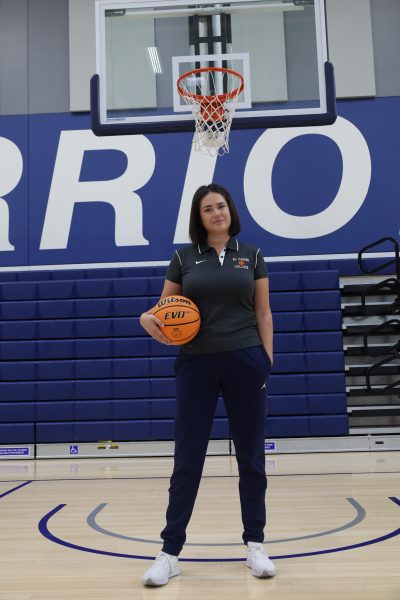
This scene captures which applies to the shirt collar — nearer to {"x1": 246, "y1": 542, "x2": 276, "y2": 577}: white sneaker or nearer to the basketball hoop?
{"x1": 246, "y1": 542, "x2": 276, "y2": 577}: white sneaker

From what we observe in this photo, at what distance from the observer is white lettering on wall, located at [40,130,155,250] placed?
23.4 ft

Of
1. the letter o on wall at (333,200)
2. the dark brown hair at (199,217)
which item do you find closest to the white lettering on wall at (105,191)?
the letter o on wall at (333,200)

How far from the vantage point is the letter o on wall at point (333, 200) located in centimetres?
702

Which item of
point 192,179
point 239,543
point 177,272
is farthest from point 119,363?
point 177,272

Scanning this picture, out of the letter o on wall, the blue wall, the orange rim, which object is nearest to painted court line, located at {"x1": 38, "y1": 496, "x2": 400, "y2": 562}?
the orange rim

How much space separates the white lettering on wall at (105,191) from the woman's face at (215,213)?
4743 mm

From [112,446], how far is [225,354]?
4.21 metres

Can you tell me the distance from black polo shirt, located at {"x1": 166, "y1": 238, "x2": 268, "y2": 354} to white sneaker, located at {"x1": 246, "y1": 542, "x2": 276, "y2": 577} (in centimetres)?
79

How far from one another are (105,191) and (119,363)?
213 cm

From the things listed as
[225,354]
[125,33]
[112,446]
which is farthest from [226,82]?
[112,446]

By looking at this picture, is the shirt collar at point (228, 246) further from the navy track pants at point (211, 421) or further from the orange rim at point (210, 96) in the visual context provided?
the orange rim at point (210, 96)

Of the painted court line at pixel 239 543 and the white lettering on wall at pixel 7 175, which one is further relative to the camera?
the white lettering on wall at pixel 7 175

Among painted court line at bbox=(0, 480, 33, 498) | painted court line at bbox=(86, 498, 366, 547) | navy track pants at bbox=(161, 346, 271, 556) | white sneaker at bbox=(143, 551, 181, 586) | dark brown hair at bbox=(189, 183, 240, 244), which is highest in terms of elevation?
dark brown hair at bbox=(189, 183, 240, 244)

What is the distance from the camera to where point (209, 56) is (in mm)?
4305
